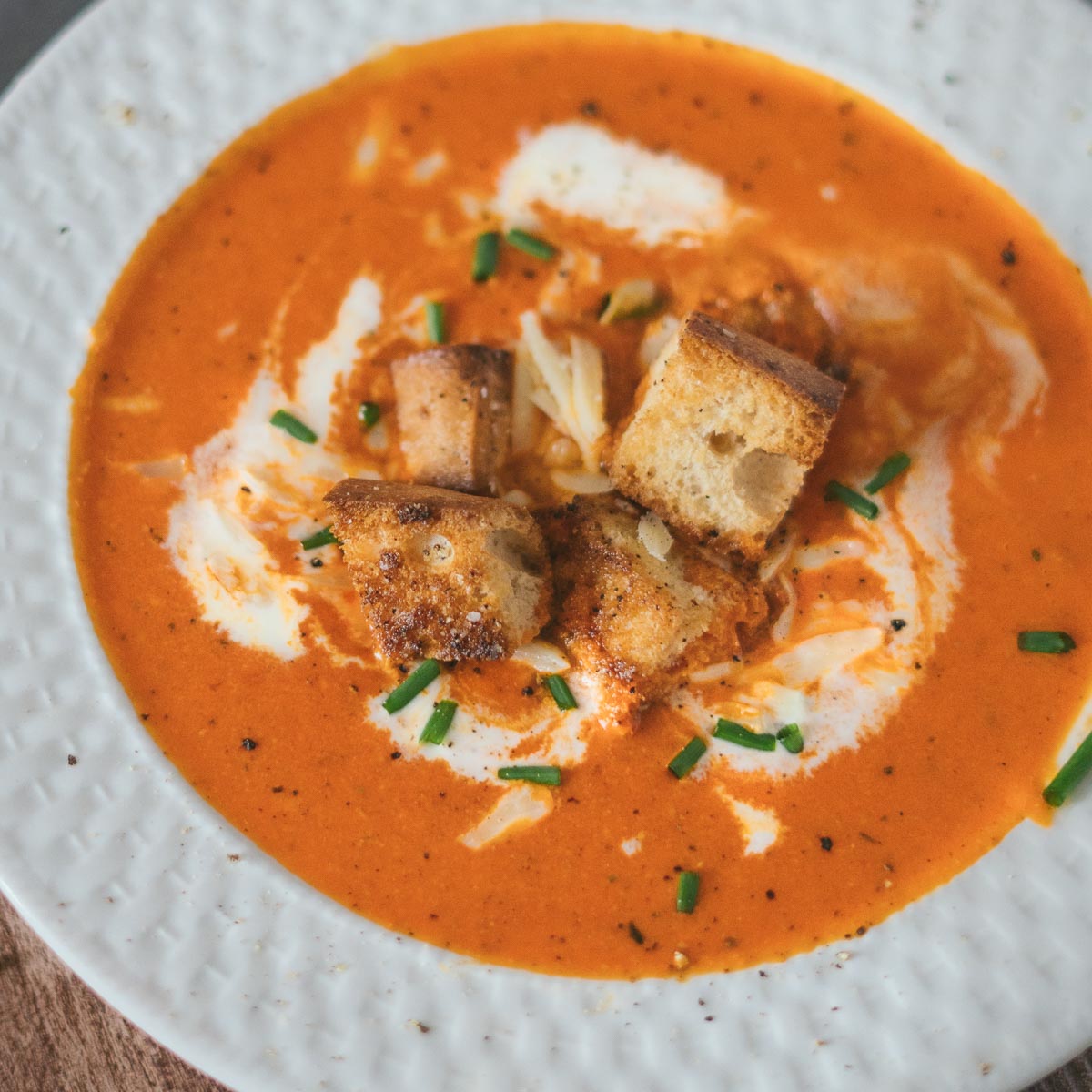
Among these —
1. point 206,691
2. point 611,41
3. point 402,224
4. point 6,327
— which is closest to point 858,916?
point 206,691

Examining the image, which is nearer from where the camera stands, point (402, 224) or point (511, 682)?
point (511, 682)

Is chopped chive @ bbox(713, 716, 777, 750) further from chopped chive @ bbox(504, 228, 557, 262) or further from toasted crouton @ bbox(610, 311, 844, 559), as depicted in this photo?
chopped chive @ bbox(504, 228, 557, 262)

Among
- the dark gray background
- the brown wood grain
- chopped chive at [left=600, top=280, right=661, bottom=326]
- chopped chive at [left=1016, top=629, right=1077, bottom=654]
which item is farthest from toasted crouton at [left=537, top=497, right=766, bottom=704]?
the dark gray background

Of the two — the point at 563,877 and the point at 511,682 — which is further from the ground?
the point at 511,682

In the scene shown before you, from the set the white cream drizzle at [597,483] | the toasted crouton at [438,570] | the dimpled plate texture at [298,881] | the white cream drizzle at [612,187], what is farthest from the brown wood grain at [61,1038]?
the white cream drizzle at [612,187]

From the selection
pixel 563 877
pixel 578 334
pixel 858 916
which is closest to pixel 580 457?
pixel 578 334

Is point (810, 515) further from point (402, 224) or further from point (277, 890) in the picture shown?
point (277, 890)

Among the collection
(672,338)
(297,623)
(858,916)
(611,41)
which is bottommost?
(297,623)

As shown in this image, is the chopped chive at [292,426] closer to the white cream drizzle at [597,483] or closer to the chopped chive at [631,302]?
the white cream drizzle at [597,483]
